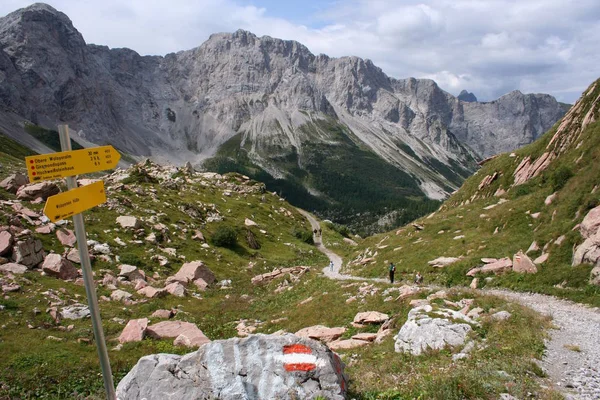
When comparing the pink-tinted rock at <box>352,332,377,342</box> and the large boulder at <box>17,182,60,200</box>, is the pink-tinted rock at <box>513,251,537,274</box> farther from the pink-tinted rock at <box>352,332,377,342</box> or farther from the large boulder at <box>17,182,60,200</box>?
the large boulder at <box>17,182,60,200</box>

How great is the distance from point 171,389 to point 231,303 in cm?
2674

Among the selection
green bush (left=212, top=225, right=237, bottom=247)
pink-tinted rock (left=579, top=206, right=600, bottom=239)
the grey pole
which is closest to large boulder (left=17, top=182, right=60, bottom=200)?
green bush (left=212, top=225, right=237, bottom=247)

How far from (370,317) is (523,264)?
1228cm

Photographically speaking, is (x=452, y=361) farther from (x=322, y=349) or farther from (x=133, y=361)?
(x=133, y=361)

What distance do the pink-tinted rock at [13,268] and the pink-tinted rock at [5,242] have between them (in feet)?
5.05

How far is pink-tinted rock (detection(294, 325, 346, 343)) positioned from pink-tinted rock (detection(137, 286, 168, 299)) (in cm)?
1694

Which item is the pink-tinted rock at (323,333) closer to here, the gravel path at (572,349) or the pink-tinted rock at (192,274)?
the gravel path at (572,349)

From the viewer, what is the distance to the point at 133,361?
1853 centimetres

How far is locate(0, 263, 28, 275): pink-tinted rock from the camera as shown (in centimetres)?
2758

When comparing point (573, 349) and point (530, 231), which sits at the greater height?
point (530, 231)

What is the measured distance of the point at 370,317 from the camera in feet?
71.4

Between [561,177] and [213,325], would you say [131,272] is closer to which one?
[213,325]

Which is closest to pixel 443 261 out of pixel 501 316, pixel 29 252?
pixel 501 316

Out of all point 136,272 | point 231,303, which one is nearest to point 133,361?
point 231,303
